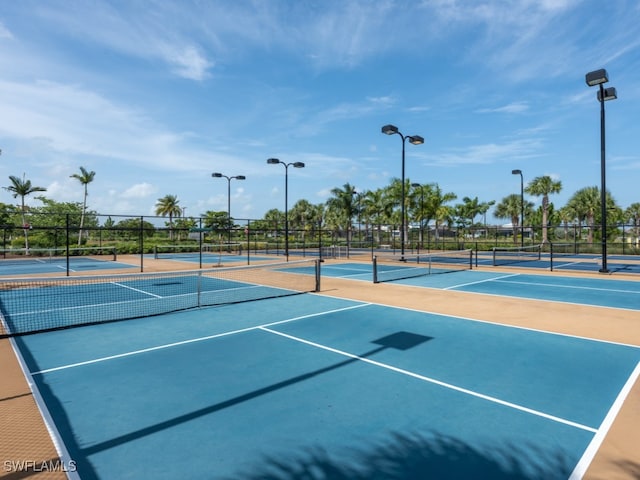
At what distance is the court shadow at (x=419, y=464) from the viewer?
11.3ft

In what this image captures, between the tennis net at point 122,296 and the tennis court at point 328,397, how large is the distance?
1.33m

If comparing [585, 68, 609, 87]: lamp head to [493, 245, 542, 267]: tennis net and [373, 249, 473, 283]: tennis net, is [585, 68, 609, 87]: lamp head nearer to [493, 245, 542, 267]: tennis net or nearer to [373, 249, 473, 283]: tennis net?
[493, 245, 542, 267]: tennis net

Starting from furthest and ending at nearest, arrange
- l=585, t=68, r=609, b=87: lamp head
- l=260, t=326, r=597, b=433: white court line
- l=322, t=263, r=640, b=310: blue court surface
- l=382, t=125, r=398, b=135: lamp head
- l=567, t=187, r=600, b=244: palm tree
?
l=567, t=187, r=600, b=244: palm tree < l=382, t=125, r=398, b=135: lamp head < l=585, t=68, r=609, b=87: lamp head < l=322, t=263, r=640, b=310: blue court surface < l=260, t=326, r=597, b=433: white court line

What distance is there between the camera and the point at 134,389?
210 inches

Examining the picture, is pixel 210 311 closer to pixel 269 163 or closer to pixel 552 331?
pixel 552 331

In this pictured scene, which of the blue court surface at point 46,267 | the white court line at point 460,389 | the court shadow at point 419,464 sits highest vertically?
the blue court surface at point 46,267

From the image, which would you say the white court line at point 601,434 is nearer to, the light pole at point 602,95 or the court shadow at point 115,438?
the court shadow at point 115,438

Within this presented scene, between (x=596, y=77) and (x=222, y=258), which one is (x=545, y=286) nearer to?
(x=596, y=77)

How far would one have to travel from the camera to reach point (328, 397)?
508 centimetres

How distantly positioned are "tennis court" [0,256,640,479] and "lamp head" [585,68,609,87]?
14.0 metres

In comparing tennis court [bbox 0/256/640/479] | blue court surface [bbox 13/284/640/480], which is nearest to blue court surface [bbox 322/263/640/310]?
tennis court [bbox 0/256/640/479]

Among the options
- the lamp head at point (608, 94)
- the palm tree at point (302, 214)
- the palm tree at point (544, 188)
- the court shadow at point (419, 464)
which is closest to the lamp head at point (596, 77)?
the lamp head at point (608, 94)

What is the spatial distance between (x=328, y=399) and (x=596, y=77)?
18899 mm

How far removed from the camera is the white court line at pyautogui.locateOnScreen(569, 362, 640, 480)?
3525 millimetres
